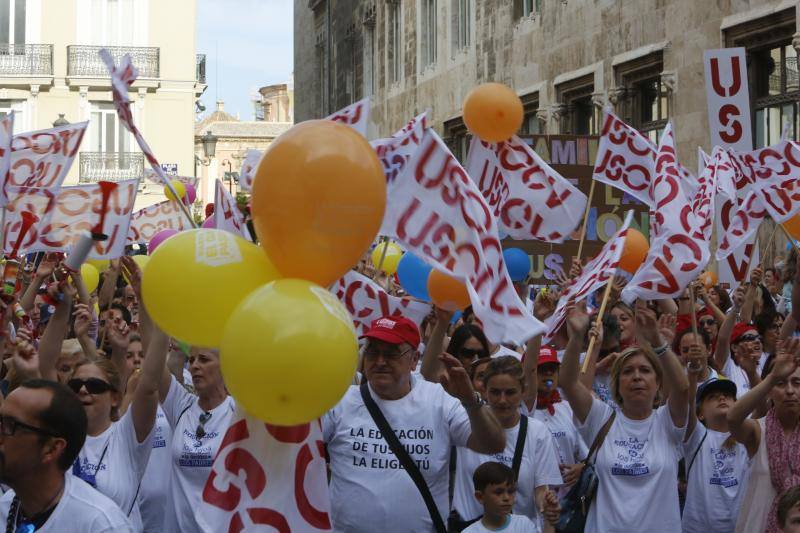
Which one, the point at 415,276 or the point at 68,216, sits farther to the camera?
the point at 68,216

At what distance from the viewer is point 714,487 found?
19.5ft

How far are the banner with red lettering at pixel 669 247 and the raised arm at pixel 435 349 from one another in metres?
1.10

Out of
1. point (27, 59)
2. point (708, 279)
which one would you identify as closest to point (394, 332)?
point (708, 279)

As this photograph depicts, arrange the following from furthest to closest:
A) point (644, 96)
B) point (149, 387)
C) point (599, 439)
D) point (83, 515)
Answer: point (644, 96) < point (599, 439) < point (149, 387) < point (83, 515)

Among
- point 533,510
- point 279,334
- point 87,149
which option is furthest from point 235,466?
point 87,149

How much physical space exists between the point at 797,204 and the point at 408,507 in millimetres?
5129

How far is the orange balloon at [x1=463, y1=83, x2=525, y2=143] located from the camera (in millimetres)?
8402

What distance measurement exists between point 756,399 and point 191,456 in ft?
7.95

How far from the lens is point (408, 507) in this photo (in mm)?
4926

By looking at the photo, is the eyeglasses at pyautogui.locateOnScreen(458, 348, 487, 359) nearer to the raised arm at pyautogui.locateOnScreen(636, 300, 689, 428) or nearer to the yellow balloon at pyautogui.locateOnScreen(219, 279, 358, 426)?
the raised arm at pyautogui.locateOnScreen(636, 300, 689, 428)

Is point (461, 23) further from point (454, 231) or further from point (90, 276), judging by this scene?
point (454, 231)

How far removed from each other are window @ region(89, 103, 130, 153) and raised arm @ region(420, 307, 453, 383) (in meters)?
31.7

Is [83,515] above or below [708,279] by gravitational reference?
below

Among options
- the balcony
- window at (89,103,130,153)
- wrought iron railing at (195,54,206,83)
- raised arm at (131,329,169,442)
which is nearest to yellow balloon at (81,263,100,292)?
raised arm at (131,329,169,442)
